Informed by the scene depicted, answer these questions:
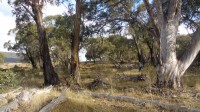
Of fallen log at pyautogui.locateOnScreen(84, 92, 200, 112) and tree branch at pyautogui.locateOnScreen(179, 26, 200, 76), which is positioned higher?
tree branch at pyautogui.locateOnScreen(179, 26, 200, 76)

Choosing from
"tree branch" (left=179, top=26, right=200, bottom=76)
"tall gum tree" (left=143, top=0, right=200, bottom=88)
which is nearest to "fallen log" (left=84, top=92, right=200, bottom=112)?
"tall gum tree" (left=143, top=0, right=200, bottom=88)

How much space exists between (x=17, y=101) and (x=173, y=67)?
7431mm

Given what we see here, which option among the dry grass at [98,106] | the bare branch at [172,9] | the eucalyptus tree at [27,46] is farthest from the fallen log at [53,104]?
the eucalyptus tree at [27,46]

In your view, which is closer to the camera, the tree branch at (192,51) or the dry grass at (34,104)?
the dry grass at (34,104)

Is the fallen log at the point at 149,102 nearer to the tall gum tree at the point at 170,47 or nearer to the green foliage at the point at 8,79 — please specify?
the tall gum tree at the point at 170,47

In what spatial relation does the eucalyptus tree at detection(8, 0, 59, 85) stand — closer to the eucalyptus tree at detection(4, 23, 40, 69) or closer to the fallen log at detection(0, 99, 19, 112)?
the fallen log at detection(0, 99, 19, 112)

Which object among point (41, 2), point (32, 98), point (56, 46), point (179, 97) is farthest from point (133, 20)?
point (56, 46)

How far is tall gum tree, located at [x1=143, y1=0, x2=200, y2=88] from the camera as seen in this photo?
587 inches

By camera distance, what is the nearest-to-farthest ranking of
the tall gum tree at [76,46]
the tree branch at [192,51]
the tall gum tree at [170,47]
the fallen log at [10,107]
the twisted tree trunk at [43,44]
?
the fallen log at [10,107], the tree branch at [192,51], the tall gum tree at [170,47], the tall gum tree at [76,46], the twisted tree trunk at [43,44]

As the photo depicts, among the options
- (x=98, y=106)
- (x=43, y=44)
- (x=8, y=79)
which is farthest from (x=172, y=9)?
(x=43, y=44)

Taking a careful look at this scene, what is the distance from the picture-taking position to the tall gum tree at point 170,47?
48.9 ft

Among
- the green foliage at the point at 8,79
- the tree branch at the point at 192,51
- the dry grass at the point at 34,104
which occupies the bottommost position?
the dry grass at the point at 34,104

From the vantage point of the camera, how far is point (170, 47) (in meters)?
15.1

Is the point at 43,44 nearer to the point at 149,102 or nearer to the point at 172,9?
the point at 172,9
